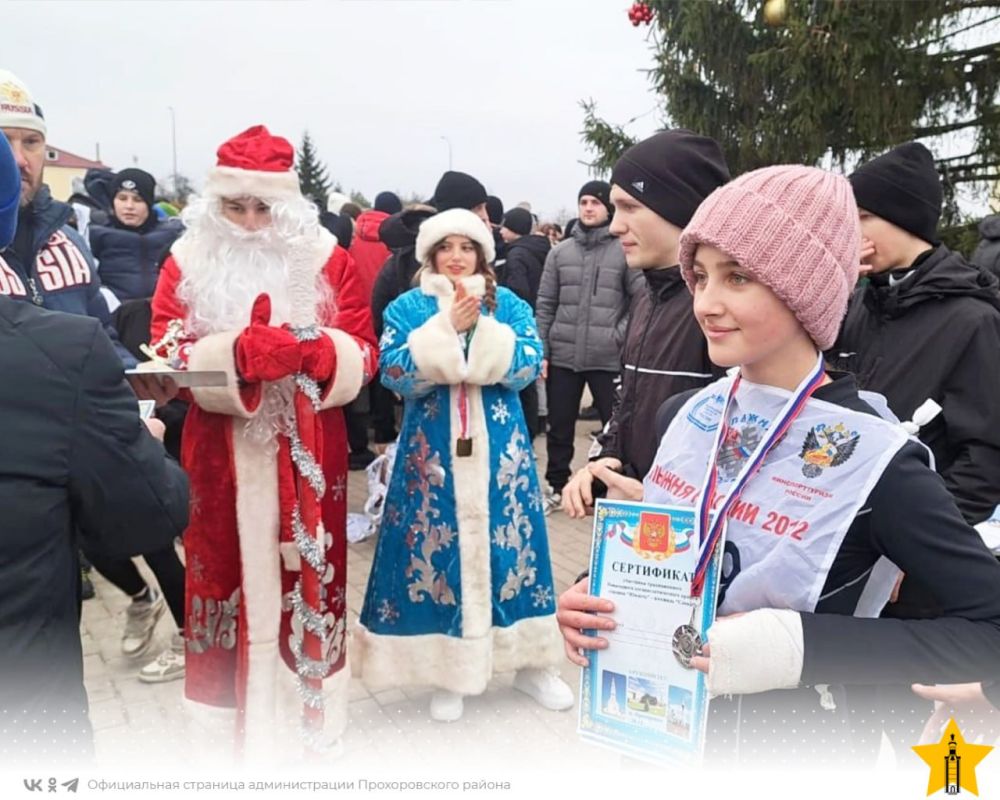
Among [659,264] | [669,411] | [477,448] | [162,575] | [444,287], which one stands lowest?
[162,575]

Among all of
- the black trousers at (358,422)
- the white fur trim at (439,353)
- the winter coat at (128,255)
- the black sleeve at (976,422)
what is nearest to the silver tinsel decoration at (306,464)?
the white fur trim at (439,353)

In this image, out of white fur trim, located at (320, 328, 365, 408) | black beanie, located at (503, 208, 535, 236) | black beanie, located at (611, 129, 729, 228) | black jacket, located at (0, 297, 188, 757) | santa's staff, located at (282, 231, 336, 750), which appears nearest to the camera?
black jacket, located at (0, 297, 188, 757)

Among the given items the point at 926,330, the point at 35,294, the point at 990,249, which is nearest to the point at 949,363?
the point at 926,330

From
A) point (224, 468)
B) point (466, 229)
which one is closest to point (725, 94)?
point (466, 229)

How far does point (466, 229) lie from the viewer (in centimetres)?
286

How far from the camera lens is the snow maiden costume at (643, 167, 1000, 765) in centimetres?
107

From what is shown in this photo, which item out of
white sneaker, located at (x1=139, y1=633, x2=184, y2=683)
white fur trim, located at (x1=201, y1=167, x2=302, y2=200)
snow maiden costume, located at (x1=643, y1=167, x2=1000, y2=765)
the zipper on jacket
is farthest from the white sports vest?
white sneaker, located at (x1=139, y1=633, x2=184, y2=683)

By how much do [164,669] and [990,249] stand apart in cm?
448

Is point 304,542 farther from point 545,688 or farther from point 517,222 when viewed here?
point 517,222

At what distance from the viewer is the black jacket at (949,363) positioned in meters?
1.93

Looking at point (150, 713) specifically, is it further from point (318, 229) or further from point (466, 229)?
point (466, 229)

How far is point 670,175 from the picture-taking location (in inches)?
75.3

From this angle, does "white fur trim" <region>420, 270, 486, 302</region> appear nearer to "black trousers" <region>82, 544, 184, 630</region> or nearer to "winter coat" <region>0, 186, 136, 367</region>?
"winter coat" <region>0, 186, 136, 367</region>

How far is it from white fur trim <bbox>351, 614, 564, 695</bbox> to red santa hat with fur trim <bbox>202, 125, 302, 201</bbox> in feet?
5.37
